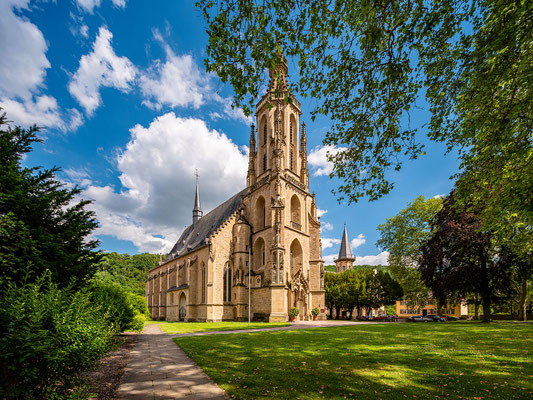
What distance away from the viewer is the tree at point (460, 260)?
24.1 m

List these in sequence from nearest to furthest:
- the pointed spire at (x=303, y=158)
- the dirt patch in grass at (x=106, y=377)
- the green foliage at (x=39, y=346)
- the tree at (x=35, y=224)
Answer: the green foliage at (x=39, y=346), the dirt patch in grass at (x=106, y=377), the tree at (x=35, y=224), the pointed spire at (x=303, y=158)

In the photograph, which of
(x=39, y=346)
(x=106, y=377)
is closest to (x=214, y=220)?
(x=106, y=377)

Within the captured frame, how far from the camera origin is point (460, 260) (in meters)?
25.5

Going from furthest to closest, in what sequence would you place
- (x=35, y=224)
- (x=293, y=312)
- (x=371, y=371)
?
(x=293, y=312)
(x=35, y=224)
(x=371, y=371)

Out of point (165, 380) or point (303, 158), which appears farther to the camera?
point (303, 158)

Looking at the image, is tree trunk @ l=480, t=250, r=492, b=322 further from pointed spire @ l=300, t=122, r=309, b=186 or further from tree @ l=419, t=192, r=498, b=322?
pointed spire @ l=300, t=122, r=309, b=186

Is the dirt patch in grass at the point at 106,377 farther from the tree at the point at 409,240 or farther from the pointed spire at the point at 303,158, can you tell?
the tree at the point at 409,240

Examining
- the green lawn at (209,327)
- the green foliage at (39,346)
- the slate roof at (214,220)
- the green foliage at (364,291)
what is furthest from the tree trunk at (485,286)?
the green foliage at (39,346)

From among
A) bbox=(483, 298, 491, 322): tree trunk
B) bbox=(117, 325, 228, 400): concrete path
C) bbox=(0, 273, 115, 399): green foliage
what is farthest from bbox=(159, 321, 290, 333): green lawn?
bbox=(483, 298, 491, 322): tree trunk

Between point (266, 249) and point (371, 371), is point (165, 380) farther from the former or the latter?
point (266, 249)

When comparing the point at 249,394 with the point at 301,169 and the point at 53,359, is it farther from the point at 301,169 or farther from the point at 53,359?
the point at 301,169

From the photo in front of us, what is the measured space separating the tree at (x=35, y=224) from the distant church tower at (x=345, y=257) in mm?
60832

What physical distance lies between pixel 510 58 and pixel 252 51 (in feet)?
19.1

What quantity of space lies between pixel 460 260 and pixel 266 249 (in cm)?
1864
